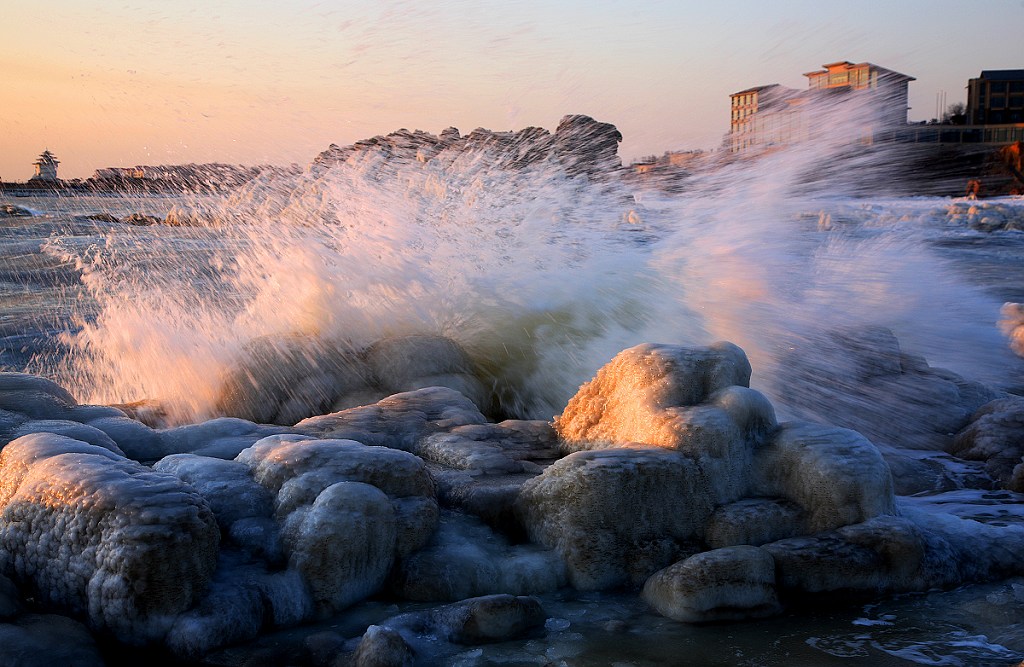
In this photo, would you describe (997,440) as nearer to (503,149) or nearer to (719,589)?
(719,589)

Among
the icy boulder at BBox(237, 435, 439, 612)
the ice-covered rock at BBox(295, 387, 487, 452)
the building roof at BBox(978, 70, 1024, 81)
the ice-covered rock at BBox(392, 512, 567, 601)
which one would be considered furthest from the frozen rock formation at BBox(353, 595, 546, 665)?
the building roof at BBox(978, 70, 1024, 81)

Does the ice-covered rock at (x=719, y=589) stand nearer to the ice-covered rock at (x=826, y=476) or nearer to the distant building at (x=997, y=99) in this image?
the ice-covered rock at (x=826, y=476)

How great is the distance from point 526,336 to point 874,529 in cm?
368

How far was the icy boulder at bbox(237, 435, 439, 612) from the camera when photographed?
10.4 ft

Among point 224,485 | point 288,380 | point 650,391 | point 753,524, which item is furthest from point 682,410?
point 288,380

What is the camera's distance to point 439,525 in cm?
355

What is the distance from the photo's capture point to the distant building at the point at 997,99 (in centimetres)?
5162

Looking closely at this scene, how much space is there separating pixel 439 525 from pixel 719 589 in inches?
41.5

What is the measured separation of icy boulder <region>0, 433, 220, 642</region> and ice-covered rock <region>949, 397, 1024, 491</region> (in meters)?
3.90

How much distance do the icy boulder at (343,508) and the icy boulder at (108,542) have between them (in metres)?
0.31

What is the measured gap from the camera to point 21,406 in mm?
4012

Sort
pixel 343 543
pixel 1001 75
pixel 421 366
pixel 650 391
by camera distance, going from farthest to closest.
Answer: pixel 1001 75 → pixel 421 366 → pixel 650 391 → pixel 343 543

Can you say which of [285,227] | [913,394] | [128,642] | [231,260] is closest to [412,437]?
[128,642]

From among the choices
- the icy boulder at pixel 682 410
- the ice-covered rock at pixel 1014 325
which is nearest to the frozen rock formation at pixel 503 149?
the ice-covered rock at pixel 1014 325
